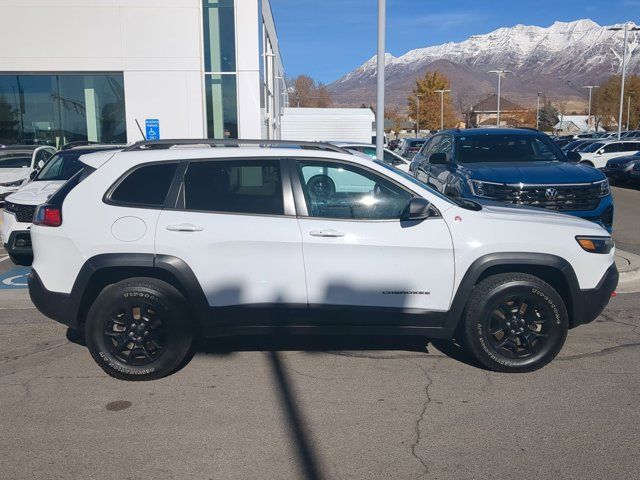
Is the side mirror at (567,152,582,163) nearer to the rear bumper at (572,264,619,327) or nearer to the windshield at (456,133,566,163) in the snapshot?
the windshield at (456,133,566,163)

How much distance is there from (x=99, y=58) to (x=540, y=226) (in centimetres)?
1886

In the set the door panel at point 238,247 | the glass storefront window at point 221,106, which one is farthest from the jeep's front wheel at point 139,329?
the glass storefront window at point 221,106

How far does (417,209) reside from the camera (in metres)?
4.75

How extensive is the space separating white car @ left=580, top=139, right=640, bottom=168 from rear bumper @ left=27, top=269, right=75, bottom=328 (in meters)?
27.7

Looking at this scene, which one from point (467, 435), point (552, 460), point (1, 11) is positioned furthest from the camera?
point (1, 11)

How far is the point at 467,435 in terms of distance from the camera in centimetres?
407

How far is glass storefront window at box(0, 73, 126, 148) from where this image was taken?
21234 mm

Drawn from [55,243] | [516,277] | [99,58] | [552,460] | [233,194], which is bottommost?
[552,460]

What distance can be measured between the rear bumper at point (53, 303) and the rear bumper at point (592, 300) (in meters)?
3.91

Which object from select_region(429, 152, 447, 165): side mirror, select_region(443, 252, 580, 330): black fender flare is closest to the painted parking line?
select_region(443, 252, 580, 330): black fender flare

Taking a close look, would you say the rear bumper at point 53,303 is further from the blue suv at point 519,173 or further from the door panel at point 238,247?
the blue suv at point 519,173

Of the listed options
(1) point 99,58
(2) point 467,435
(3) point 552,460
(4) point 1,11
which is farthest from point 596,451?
(4) point 1,11

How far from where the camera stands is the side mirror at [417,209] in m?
4.76

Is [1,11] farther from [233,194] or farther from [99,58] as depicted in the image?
[233,194]
